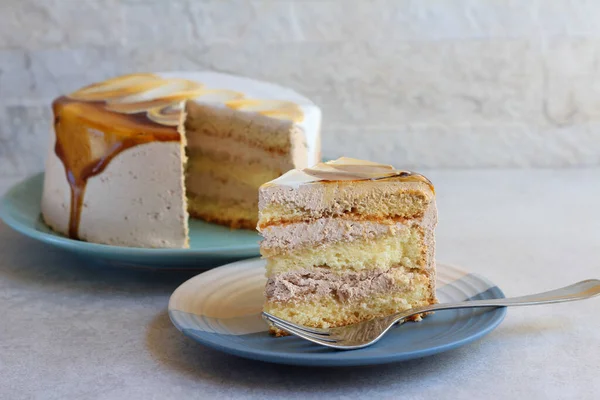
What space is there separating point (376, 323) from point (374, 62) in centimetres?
177

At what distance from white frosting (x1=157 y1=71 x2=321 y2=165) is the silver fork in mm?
880

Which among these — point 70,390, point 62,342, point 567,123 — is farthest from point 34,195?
point 567,123

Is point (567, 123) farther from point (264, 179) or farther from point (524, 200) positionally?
point (264, 179)

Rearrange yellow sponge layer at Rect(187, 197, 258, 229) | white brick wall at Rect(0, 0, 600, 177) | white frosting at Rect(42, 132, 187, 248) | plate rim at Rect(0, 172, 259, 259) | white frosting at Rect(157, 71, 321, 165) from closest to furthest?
plate rim at Rect(0, 172, 259, 259), white frosting at Rect(42, 132, 187, 248), white frosting at Rect(157, 71, 321, 165), yellow sponge layer at Rect(187, 197, 258, 229), white brick wall at Rect(0, 0, 600, 177)

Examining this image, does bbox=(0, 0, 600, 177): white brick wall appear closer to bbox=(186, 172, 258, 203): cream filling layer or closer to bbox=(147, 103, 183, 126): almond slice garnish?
bbox=(186, 172, 258, 203): cream filling layer

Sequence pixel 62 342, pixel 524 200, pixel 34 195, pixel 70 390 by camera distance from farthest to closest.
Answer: pixel 524 200 → pixel 34 195 → pixel 62 342 → pixel 70 390

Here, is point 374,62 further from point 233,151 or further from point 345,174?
point 345,174

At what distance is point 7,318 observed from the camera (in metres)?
1.80

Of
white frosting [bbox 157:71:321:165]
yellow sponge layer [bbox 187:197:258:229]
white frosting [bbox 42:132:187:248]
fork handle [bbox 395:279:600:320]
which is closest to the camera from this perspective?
fork handle [bbox 395:279:600:320]

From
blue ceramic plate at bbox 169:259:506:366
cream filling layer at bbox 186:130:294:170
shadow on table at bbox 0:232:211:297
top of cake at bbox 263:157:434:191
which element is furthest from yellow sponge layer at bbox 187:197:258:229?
top of cake at bbox 263:157:434:191

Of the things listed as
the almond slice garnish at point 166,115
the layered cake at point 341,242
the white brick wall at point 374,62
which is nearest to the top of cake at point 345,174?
the layered cake at point 341,242

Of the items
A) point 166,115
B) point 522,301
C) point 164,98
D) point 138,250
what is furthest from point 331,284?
point 164,98

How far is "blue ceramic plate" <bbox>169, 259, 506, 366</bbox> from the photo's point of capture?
1.40 metres

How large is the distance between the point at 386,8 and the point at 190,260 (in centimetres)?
154
